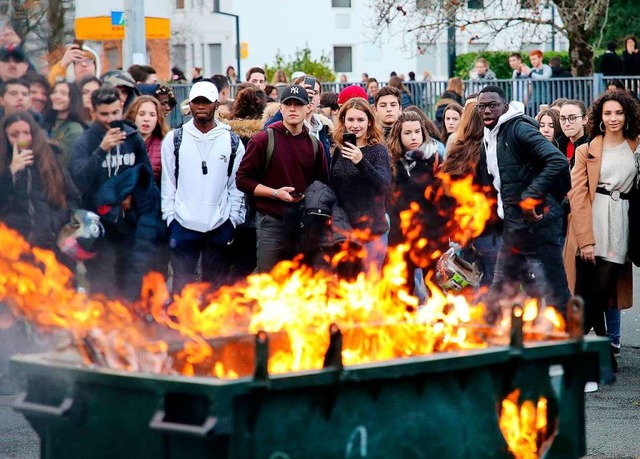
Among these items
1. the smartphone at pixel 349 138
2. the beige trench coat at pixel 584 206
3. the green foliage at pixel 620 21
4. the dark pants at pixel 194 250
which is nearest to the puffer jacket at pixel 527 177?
the beige trench coat at pixel 584 206

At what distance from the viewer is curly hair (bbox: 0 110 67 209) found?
26.7 feet

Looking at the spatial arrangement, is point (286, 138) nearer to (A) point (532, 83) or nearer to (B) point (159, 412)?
(B) point (159, 412)

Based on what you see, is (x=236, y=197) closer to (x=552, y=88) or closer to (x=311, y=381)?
(x=311, y=381)

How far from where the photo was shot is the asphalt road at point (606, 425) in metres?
7.18

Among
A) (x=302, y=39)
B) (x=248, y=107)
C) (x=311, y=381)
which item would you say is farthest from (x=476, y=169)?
(x=302, y=39)

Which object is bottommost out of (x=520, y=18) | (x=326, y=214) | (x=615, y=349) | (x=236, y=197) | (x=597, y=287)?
(x=615, y=349)

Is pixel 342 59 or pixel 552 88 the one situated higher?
pixel 342 59

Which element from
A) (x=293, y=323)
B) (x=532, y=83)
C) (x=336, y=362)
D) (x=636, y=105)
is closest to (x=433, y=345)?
(x=293, y=323)

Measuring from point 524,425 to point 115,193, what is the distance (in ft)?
14.6

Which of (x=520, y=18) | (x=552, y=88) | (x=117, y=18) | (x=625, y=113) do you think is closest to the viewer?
(x=117, y=18)

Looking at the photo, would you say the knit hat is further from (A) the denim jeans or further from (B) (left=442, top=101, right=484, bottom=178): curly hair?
(A) the denim jeans

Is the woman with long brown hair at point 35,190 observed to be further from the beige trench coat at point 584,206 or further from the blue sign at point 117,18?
the beige trench coat at point 584,206

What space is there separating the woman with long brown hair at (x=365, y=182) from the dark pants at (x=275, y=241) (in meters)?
0.46

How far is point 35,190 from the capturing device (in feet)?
27.6
